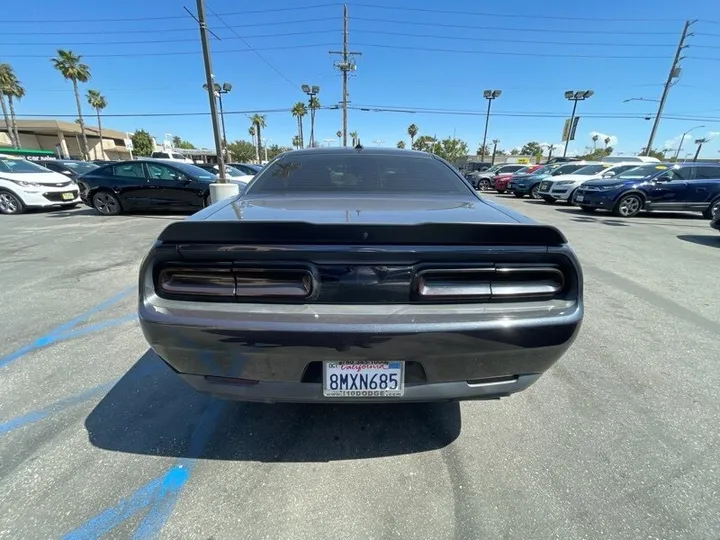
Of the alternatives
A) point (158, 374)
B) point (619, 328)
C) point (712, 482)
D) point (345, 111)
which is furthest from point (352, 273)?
point (345, 111)

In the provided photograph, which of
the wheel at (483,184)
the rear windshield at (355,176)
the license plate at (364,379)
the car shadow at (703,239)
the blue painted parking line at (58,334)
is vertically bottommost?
the blue painted parking line at (58,334)

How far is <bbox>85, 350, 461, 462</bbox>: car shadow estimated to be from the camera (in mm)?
1825

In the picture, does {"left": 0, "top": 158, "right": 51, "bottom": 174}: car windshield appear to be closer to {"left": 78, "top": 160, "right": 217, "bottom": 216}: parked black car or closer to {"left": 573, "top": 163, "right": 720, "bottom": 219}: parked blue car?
{"left": 78, "top": 160, "right": 217, "bottom": 216}: parked black car

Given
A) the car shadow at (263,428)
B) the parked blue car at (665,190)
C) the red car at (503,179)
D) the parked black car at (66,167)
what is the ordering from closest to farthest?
the car shadow at (263,428) → the parked blue car at (665,190) → the parked black car at (66,167) → the red car at (503,179)

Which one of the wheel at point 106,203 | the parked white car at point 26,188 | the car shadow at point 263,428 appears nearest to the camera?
the car shadow at point 263,428

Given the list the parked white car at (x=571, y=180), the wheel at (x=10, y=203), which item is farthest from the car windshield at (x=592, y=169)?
the wheel at (x=10, y=203)

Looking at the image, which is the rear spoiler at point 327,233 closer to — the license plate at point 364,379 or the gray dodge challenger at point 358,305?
the gray dodge challenger at point 358,305

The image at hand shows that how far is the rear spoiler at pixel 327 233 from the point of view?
1.43m

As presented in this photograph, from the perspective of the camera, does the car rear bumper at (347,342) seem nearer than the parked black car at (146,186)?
Yes

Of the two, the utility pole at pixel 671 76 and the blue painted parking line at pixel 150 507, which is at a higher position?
the utility pole at pixel 671 76

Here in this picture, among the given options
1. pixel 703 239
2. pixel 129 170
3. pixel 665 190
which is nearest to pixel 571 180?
pixel 665 190

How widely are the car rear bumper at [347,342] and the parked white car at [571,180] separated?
13.8 meters

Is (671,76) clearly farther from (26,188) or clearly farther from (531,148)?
(531,148)

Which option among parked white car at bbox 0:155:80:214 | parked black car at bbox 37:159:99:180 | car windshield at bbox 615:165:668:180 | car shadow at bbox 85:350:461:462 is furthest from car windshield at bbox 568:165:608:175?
parked black car at bbox 37:159:99:180
